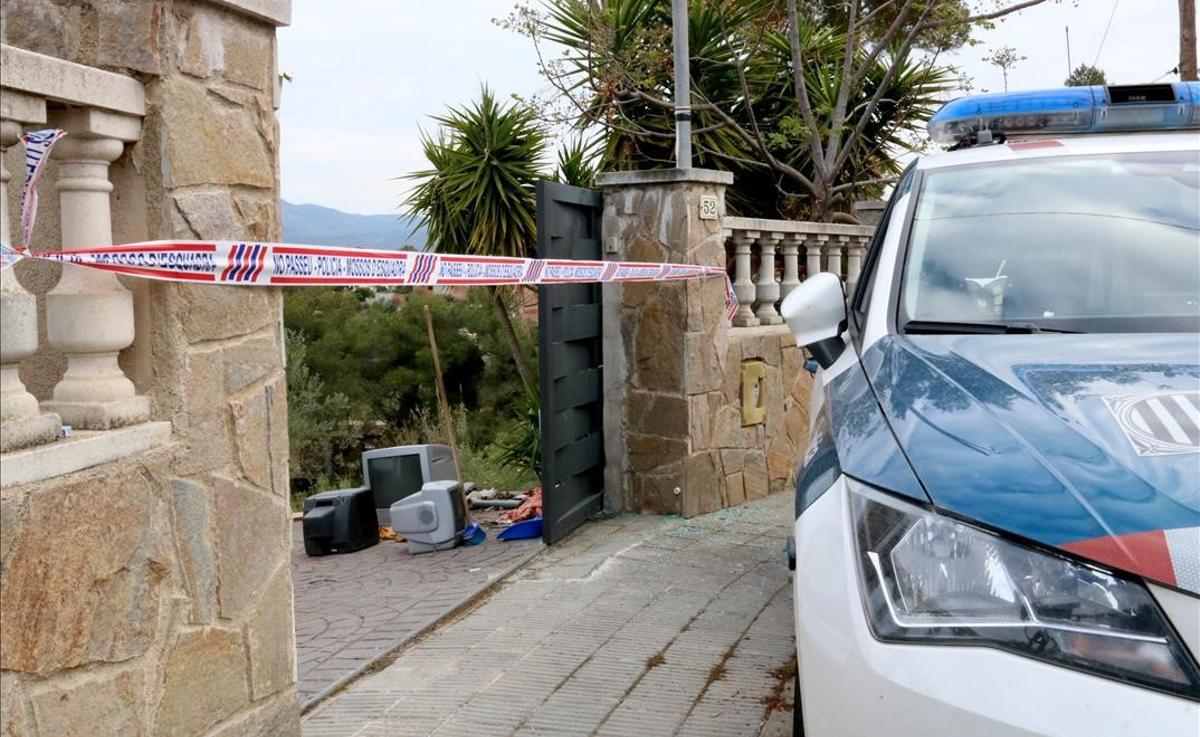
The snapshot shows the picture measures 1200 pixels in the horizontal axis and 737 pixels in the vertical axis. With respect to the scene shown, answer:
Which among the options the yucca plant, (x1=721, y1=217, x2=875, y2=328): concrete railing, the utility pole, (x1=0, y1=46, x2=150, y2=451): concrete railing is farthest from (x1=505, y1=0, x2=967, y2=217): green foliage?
(x1=0, y1=46, x2=150, y2=451): concrete railing

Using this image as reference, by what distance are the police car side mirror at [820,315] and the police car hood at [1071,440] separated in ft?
1.96

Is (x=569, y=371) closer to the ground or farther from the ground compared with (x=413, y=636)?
farther from the ground

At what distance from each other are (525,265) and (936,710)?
12.5 ft

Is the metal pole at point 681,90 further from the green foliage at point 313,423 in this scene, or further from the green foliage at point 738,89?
the green foliage at point 313,423

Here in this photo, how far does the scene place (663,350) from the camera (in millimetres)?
7004

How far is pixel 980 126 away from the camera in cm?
417

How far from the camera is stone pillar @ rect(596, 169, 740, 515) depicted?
22.7ft

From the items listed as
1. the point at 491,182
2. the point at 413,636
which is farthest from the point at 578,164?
the point at 413,636

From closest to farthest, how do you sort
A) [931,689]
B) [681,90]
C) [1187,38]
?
[931,689], [681,90], [1187,38]

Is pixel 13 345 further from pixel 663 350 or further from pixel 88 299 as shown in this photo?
pixel 663 350

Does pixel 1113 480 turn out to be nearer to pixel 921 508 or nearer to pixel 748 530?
pixel 921 508

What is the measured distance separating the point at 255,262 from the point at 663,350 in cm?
413

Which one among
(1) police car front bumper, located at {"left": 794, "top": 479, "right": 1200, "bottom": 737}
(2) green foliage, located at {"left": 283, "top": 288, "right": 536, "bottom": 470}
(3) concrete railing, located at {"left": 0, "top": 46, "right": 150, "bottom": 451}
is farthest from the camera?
(2) green foliage, located at {"left": 283, "top": 288, "right": 536, "bottom": 470}

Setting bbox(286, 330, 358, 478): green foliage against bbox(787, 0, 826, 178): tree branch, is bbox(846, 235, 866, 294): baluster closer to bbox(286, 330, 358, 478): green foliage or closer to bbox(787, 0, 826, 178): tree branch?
bbox(787, 0, 826, 178): tree branch
